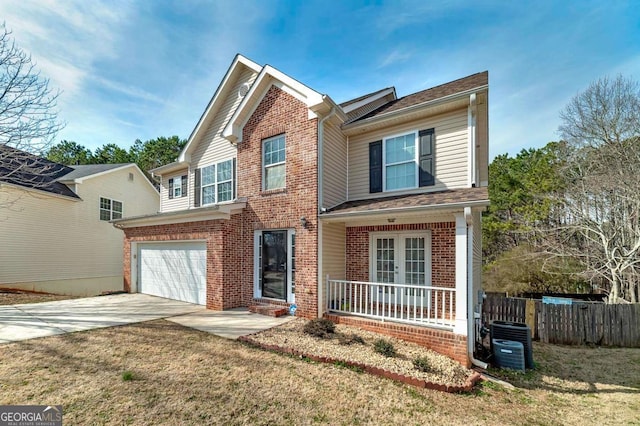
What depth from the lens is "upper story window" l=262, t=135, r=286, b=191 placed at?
9586 millimetres

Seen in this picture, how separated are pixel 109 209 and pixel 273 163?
1575 cm

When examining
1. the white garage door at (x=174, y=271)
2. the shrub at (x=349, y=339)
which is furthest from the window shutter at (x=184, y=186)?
the shrub at (x=349, y=339)

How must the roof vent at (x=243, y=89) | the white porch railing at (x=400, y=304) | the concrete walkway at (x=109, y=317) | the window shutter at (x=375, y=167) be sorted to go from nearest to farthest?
the white porch railing at (x=400, y=304) < the concrete walkway at (x=109, y=317) < the window shutter at (x=375, y=167) < the roof vent at (x=243, y=89)

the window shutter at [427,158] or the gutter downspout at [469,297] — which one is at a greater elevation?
the window shutter at [427,158]

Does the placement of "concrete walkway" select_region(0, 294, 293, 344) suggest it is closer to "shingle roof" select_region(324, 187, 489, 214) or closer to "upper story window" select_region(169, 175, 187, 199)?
"shingle roof" select_region(324, 187, 489, 214)

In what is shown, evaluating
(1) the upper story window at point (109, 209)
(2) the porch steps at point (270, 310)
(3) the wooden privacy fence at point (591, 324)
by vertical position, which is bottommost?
(3) the wooden privacy fence at point (591, 324)

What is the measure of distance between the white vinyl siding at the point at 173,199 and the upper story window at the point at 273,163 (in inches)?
217

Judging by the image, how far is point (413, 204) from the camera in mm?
7160

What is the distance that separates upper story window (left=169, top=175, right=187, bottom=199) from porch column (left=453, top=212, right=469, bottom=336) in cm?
1215

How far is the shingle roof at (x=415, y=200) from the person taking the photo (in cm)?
664

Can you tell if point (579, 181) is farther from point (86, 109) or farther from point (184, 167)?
point (86, 109)

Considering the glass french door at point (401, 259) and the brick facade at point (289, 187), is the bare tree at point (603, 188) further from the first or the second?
the brick facade at point (289, 187)

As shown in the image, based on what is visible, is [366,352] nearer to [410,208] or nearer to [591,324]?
[410,208]

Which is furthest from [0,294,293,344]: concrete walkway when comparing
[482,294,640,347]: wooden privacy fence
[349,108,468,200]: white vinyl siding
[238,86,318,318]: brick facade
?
[482,294,640,347]: wooden privacy fence
